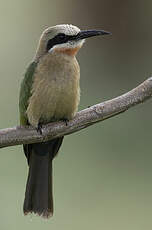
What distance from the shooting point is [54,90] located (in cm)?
316

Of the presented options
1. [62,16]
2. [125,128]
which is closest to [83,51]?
[62,16]

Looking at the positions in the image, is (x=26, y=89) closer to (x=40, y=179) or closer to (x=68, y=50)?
(x=68, y=50)

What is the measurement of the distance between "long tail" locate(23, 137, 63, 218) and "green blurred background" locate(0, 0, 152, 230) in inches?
14.7

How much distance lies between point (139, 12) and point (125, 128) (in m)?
1.38

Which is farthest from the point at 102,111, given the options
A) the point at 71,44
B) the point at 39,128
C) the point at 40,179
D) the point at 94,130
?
the point at 94,130

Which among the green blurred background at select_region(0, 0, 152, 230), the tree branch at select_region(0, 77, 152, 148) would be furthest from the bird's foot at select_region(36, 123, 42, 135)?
the green blurred background at select_region(0, 0, 152, 230)

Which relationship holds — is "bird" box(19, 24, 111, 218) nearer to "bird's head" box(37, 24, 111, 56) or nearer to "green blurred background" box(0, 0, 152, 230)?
"bird's head" box(37, 24, 111, 56)

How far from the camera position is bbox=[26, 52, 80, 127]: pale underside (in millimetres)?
3160

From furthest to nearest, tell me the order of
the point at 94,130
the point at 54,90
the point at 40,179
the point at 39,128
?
the point at 94,130 → the point at 40,179 → the point at 54,90 → the point at 39,128

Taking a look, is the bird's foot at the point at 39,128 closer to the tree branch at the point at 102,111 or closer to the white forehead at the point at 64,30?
the tree branch at the point at 102,111

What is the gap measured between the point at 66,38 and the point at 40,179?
0.72m

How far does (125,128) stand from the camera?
4625 millimetres

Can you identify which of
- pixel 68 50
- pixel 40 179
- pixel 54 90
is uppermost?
pixel 68 50

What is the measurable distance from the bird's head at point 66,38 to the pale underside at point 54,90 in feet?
0.12
